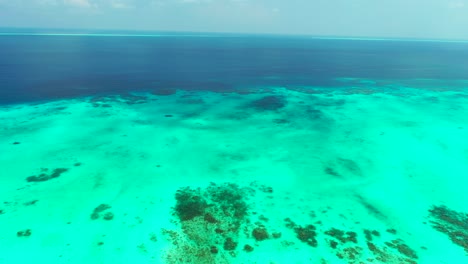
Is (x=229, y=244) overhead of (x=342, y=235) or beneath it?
beneath

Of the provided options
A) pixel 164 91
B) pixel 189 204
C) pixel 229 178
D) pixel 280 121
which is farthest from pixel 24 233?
pixel 164 91

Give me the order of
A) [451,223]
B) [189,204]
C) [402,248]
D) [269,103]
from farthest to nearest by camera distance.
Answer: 1. [269,103]
2. [189,204]
3. [451,223]
4. [402,248]

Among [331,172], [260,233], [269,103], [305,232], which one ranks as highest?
[269,103]

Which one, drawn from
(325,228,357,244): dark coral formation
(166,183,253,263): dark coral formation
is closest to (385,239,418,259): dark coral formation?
(325,228,357,244): dark coral formation

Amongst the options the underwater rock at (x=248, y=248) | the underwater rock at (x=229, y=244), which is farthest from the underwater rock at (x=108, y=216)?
the underwater rock at (x=248, y=248)

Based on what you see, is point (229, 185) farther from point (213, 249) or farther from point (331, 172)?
point (331, 172)

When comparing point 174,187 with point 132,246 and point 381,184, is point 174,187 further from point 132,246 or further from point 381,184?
point 381,184
